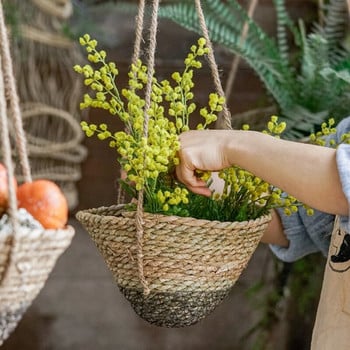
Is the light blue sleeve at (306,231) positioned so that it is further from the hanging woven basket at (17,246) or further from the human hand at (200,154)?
the hanging woven basket at (17,246)

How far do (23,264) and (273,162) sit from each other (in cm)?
41

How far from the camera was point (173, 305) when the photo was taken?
1.09m

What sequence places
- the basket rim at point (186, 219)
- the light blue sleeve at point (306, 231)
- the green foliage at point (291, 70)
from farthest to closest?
the green foliage at point (291, 70) < the light blue sleeve at point (306, 231) < the basket rim at point (186, 219)

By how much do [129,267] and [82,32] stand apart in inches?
57.8

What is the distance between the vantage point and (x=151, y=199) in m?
1.08

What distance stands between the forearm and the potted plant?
0.23 ft

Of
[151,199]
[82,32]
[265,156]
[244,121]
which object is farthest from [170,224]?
[82,32]

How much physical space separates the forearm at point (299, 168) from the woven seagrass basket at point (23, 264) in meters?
0.34

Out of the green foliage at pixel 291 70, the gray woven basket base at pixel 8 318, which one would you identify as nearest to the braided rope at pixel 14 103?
the gray woven basket base at pixel 8 318

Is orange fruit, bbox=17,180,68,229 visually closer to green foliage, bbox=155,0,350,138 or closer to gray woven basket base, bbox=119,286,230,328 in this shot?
gray woven basket base, bbox=119,286,230,328

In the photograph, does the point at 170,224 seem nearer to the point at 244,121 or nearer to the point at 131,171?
the point at 131,171

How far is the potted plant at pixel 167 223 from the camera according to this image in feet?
3.41

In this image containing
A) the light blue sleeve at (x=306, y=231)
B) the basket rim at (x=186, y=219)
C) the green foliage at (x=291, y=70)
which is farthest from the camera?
the green foliage at (x=291, y=70)

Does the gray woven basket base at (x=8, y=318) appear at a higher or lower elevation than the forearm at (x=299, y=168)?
lower
